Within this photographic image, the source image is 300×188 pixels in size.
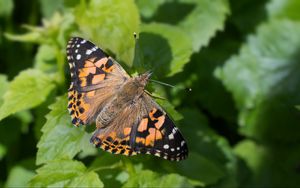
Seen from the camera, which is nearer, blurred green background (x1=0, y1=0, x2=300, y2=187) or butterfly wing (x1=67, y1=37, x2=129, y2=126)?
butterfly wing (x1=67, y1=37, x2=129, y2=126)

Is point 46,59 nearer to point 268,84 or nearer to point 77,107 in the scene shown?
point 77,107

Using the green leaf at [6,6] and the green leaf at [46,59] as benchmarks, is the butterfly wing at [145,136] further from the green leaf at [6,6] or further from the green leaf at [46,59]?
the green leaf at [6,6]

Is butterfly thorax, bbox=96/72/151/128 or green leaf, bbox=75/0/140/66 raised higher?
green leaf, bbox=75/0/140/66

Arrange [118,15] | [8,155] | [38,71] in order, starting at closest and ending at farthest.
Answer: [118,15] → [38,71] → [8,155]

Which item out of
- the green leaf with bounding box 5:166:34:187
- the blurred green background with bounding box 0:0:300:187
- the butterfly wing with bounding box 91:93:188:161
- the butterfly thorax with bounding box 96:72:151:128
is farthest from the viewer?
the green leaf with bounding box 5:166:34:187

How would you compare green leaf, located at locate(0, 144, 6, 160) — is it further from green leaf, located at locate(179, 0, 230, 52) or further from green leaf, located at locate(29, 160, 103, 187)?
green leaf, located at locate(179, 0, 230, 52)

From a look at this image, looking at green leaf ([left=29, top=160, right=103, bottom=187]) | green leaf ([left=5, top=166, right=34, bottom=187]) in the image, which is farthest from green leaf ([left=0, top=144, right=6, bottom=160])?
green leaf ([left=29, top=160, right=103, bottom=187])

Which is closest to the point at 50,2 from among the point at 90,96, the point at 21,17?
the point at 21,17

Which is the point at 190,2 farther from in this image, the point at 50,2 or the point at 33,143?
the point at 33,143
